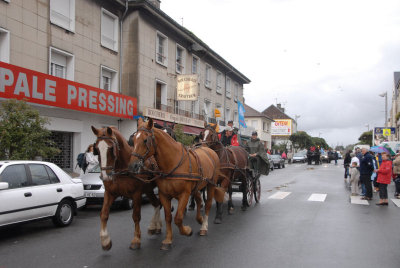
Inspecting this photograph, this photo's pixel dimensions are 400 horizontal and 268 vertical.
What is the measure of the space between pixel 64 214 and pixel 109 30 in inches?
511

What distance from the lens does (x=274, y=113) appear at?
8219 centimetres

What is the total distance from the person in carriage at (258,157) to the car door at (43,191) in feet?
19.8

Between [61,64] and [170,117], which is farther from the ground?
[61,64]

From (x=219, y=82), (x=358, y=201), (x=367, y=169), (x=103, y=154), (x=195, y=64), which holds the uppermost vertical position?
(x=195, y=64)

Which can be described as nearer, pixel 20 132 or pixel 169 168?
pixel 169 168

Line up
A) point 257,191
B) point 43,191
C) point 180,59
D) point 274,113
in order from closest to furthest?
point 43,191 < point 257,191 < point 180,59 < point 274,113

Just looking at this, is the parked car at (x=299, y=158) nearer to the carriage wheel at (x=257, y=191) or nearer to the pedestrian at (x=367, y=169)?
the pedestrian at (x=367, y=169)

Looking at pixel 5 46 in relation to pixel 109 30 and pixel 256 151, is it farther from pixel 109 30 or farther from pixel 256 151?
pixel 256 151

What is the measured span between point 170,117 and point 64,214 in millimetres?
14631

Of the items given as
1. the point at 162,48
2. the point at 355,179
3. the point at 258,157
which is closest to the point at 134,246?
the point at 258,157

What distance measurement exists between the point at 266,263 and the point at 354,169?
10064mm

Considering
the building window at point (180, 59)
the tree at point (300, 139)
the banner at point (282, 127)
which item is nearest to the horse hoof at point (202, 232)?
the building window at point (180, 59)

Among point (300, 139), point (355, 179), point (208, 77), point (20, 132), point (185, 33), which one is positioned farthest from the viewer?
point (300, 139)

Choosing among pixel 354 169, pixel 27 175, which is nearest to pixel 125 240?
pixel 27 175
